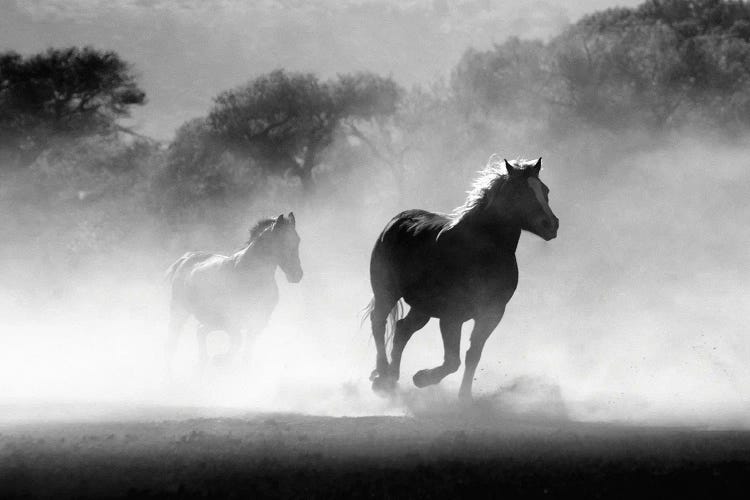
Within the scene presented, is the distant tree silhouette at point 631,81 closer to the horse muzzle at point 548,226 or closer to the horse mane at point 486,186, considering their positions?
the horse mane at point 486,186

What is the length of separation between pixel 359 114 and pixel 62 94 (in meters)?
15.5

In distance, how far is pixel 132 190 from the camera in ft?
217

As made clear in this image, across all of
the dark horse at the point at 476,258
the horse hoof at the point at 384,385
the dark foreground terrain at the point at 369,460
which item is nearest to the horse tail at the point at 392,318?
the horse hoof at the point at 384,385

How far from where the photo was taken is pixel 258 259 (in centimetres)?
1841

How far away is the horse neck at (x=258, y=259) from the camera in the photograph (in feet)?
60.2

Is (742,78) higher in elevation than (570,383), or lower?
higher

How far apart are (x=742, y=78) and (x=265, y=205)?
21.9m

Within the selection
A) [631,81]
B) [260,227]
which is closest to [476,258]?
[260,227]

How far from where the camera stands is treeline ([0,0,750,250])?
52875 millimetres

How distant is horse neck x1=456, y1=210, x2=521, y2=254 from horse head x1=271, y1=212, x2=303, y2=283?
470 centimetres

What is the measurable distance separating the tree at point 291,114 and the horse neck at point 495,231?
48.0m

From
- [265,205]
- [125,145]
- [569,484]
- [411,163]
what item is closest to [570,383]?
[569,484]

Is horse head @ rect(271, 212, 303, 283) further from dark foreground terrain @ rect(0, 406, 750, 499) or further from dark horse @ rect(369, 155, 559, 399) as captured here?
dark foreground terrain @ rect(0, 406, 750, 499)

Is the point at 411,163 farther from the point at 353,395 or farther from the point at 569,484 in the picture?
the point at 569,484
